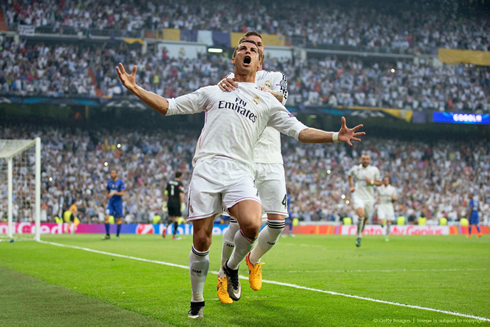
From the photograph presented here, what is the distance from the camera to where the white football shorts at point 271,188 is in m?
6.17

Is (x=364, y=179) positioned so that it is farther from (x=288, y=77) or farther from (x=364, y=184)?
(x=288, y=77)

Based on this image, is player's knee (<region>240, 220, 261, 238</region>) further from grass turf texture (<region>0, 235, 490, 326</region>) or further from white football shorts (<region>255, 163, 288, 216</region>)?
white football shorts (<region>255, 163, 288, 216</region>)

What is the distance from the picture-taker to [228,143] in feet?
15.8

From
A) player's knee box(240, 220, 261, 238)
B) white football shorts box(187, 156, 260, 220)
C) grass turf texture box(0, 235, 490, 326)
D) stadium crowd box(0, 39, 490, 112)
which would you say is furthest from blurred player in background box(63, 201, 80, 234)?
player's knee box(240, 220, 261, 238)

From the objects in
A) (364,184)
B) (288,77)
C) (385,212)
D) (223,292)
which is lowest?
(385,212)

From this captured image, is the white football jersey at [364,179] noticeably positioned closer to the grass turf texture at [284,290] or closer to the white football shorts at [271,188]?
the grass turf texture at [284,290]

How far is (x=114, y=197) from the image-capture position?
687 inches

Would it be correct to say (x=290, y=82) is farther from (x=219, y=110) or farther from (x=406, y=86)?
(x=219, y=110)

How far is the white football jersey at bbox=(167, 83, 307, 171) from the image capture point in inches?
189

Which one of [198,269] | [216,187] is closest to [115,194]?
[198,269]

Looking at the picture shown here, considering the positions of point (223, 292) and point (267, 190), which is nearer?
point (223, 292)

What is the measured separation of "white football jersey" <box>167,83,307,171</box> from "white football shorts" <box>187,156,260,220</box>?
0.31ft

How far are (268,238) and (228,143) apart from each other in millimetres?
1819

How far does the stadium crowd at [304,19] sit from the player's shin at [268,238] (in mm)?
29098
